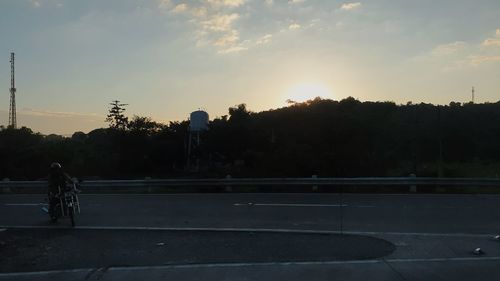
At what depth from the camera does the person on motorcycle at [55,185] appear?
1371 cm

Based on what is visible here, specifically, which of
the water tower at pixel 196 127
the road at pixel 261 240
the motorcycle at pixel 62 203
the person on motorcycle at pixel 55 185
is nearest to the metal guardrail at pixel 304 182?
the road at pixel 261 240

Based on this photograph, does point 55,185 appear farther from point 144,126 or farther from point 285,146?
point 144,126

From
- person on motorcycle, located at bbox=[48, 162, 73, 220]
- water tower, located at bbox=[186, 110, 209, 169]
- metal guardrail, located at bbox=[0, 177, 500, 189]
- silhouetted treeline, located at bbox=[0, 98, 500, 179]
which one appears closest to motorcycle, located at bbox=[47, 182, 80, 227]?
person on motorcycle, located at bbox=[48, 162, 73, 220]

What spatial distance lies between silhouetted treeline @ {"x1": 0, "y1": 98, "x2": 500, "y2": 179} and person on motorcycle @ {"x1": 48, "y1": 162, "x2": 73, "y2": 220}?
16848 millimetres

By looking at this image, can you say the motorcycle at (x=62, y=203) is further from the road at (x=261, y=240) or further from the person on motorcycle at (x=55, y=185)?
the road at (x=261, y=240)

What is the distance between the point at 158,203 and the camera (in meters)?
17.7

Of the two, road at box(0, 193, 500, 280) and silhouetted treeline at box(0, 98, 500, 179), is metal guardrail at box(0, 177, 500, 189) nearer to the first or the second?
road at box(0, 193, 500, 280)

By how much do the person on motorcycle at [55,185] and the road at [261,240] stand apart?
21.0 inches

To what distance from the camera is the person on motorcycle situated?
13711 mm

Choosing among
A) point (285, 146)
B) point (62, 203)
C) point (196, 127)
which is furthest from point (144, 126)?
point (62, 203)

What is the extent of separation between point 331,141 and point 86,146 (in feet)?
118

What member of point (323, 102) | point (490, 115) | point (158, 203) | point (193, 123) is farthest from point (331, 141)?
point (490, 115)

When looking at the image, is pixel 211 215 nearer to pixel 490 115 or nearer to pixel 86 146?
pixel 86 146

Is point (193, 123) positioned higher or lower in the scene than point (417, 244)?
higher
